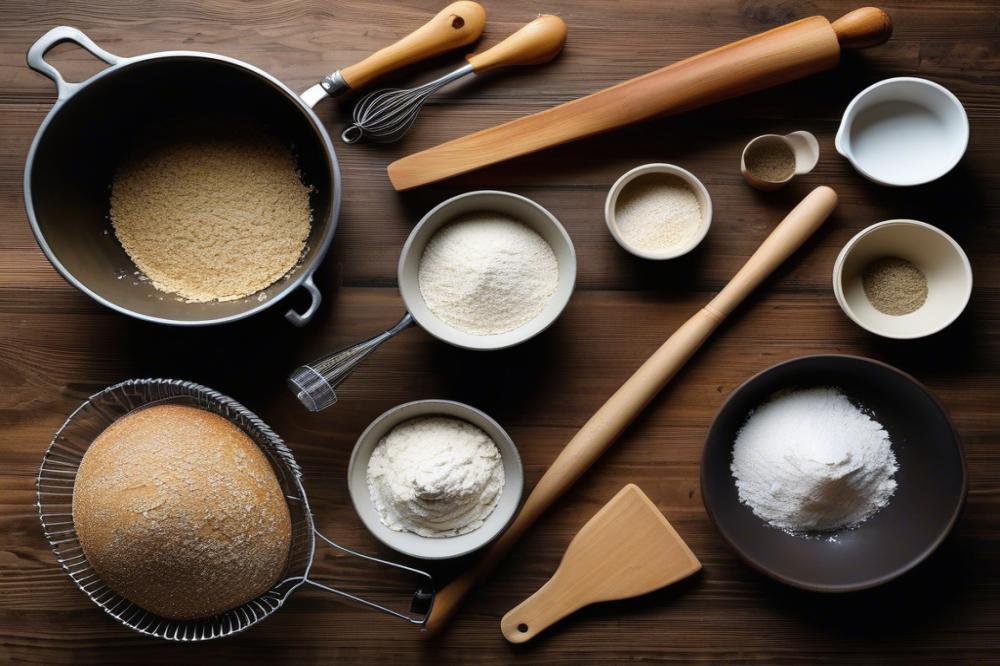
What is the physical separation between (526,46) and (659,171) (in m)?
0.29

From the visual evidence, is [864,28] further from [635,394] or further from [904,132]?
[635,394]

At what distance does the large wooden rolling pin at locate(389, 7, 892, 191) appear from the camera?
1.20 meters

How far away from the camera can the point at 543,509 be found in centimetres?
120

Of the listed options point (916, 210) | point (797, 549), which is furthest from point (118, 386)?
point (916, 210)

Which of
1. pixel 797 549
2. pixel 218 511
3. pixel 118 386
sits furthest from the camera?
pixel 797 549

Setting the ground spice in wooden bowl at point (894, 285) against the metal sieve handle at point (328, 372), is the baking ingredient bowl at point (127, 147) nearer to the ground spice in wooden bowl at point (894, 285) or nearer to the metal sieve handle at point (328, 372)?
the metal sieve handle at point (328, 372)

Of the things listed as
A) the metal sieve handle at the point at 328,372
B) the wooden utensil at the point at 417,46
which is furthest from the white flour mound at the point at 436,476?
the wooden utensil at the point at 417,46

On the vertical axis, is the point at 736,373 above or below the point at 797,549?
above

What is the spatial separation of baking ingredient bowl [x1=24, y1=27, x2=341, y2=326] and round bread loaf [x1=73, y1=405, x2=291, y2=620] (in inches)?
6.9

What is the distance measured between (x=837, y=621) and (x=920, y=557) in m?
0.19

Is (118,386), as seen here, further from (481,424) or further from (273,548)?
(481,424)

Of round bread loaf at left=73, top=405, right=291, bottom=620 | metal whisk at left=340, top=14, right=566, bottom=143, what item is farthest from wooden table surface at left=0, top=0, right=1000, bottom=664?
round bread loaf at left=73, top=405, right=291, bottom=620

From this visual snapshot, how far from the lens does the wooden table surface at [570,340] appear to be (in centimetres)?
122

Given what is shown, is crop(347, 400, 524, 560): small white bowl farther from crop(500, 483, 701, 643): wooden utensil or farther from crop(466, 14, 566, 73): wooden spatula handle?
crop(466, 14, 566, 73): wooden spatula handle
